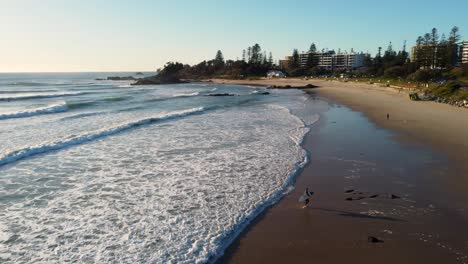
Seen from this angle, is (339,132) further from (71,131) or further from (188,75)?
(188,75)

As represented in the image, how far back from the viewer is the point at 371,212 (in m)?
8.32

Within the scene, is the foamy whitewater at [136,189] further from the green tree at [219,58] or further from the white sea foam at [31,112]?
the green tree at [219,58]

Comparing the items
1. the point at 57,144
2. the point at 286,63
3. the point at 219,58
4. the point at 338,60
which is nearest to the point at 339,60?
the point at 338,60

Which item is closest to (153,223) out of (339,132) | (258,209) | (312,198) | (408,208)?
(258,209)

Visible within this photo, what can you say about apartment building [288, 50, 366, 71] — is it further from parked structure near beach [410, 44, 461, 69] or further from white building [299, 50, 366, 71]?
parked structure near beach [410, 44, 461, 69]

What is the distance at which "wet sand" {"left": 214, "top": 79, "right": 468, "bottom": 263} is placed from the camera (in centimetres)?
651

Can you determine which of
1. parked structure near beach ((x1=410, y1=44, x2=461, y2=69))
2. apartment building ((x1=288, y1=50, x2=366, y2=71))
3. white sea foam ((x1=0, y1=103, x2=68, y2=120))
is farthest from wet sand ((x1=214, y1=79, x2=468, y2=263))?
apartment building ((x1=288, y1=50, x2=366, y2=71))

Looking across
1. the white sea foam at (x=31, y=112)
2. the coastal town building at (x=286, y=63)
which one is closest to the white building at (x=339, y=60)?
the coastal town building at (x=286, y=63)

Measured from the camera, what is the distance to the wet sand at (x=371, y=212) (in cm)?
651

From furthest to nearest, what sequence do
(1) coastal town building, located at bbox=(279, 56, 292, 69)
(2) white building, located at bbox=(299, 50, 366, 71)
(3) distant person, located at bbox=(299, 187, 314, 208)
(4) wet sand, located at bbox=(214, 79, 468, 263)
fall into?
1. (2) white building, located at bbox=(299, 50, 366, 71)
2. (1) coastal town building, located at bbox=(279, 56, 292, 69)
3. (3) distant person, located at bbox=(299, 187, 314, 208)
4. (4) wet sand, located at bbox=(214, 79, 468, 263)

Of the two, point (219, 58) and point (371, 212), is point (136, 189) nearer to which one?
point (371, 212)

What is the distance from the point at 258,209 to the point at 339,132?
11.5 metres

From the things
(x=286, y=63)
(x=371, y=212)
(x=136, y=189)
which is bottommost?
(x=136, y=189)

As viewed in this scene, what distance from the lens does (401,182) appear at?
34.2 feet
